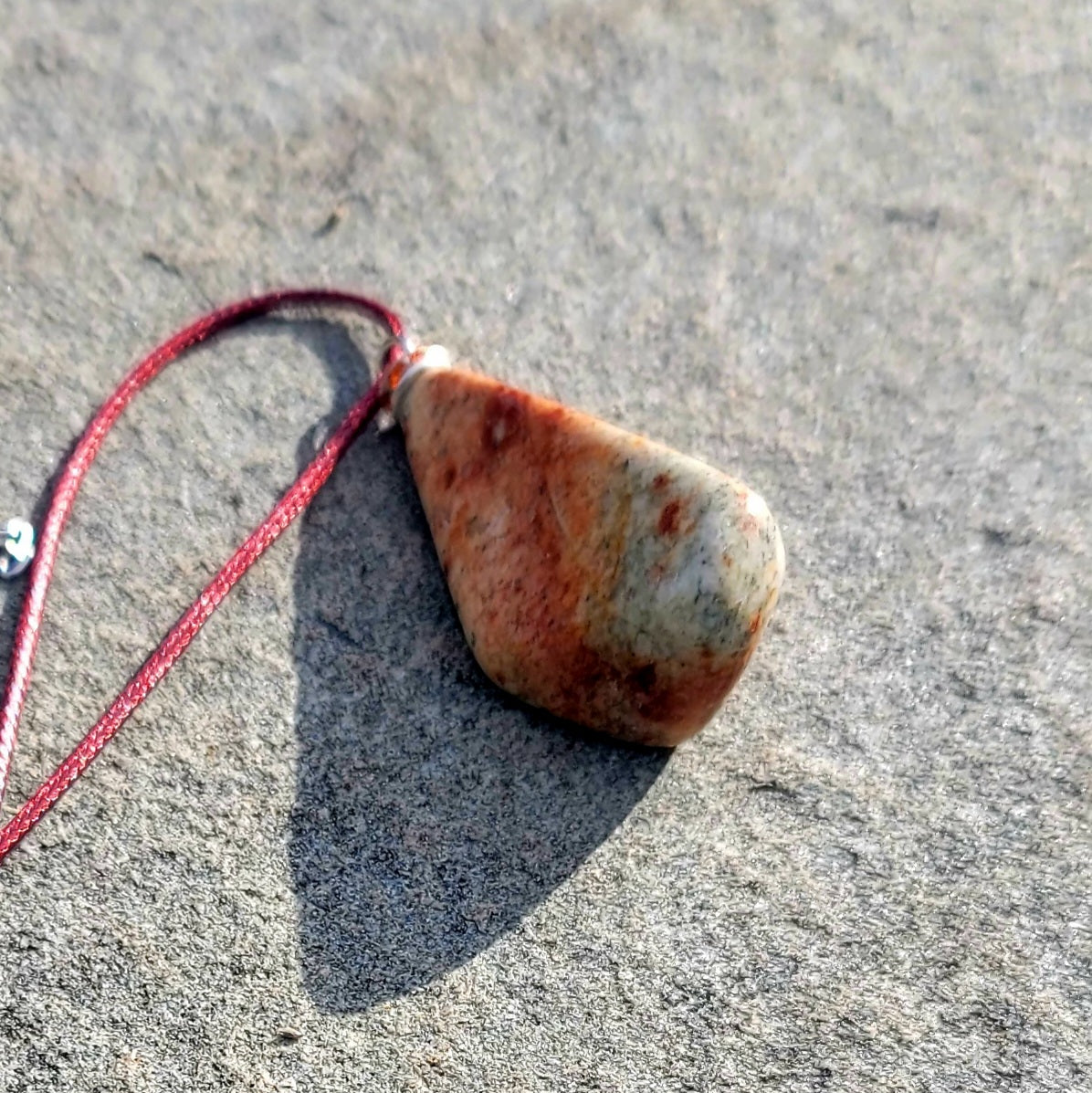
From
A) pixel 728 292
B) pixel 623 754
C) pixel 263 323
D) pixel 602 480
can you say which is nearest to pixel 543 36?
pixel 728 292

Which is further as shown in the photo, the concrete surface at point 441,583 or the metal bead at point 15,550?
the metal bead at point 15,550

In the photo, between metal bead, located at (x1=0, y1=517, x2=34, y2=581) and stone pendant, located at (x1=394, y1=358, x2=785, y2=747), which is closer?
stone pendant, located at (x1=394, y1=358, x2=785, y2=747)

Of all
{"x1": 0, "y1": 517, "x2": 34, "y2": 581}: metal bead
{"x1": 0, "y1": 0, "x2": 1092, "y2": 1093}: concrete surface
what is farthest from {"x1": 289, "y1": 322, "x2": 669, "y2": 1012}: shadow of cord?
{"x1": 0, "y1": 517, "x2": 34, "y2": 581}: metal bead

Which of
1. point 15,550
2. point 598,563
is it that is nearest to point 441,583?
point 598,563

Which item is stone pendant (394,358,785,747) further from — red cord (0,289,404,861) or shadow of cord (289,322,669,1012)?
red cord (0,289,404,861)

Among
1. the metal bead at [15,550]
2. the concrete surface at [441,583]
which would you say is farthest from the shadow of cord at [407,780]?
the metal bead at [15,550]

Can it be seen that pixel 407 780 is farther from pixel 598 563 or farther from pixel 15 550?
pixel 15 550

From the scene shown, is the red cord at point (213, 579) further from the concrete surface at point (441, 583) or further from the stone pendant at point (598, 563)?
the stone pendant at point (598, 563)
